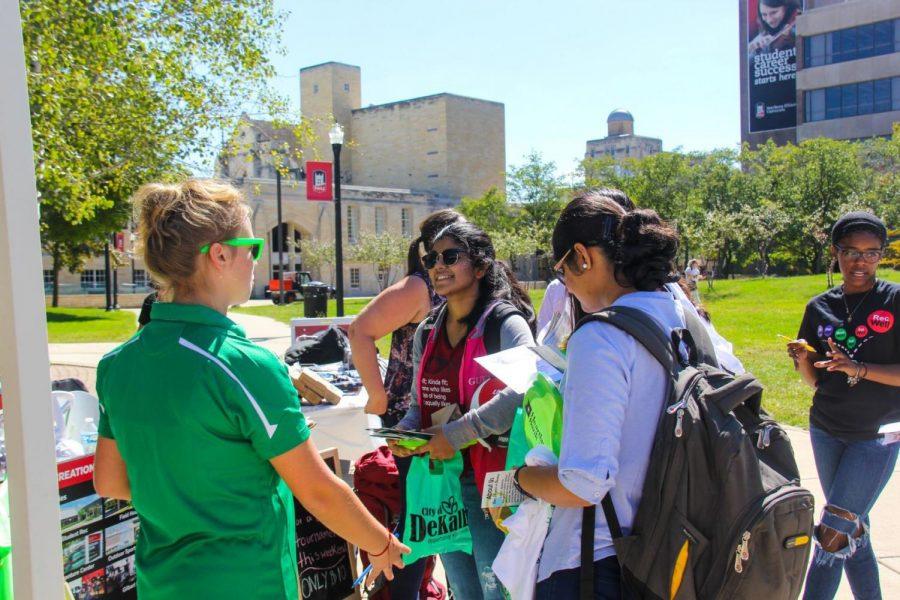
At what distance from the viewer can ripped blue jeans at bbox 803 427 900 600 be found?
3447 mm

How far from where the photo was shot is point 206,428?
190 cm

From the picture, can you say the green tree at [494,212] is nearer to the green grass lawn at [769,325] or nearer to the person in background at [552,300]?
the green grass lawn at [769,325]

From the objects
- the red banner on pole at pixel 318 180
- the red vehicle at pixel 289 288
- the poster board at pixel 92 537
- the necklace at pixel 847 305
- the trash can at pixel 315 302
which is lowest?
the red vehicle at pixel 289 288

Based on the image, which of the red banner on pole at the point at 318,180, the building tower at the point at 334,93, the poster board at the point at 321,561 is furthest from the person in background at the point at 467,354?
the building tower at the point at 334,93

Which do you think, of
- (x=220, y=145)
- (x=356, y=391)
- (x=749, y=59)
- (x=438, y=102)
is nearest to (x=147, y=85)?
(x=220, y=145)

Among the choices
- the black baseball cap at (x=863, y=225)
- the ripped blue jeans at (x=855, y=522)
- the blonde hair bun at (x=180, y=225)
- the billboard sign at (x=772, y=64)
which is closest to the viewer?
the blonde hair bun at (x=180, y=225)

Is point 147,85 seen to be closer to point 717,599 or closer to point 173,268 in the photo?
point 173,268

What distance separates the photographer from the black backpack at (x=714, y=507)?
1881 millimetres

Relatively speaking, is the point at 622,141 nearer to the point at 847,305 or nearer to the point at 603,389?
the point at 847,305

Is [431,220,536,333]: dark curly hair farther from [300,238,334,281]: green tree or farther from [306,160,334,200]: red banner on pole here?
[300,238,334,281]: green tree

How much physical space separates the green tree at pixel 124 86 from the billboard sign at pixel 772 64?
241ft

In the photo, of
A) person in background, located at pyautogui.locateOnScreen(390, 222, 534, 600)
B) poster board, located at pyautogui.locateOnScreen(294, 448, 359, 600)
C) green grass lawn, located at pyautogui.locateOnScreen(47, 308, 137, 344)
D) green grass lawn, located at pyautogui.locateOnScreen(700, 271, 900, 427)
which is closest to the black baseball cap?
person in background, located at pyautogui.locateOnScreen(390, 222, 534, 600)

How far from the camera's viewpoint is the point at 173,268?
6.66 feet

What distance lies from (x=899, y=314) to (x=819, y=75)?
7270 centimetres
